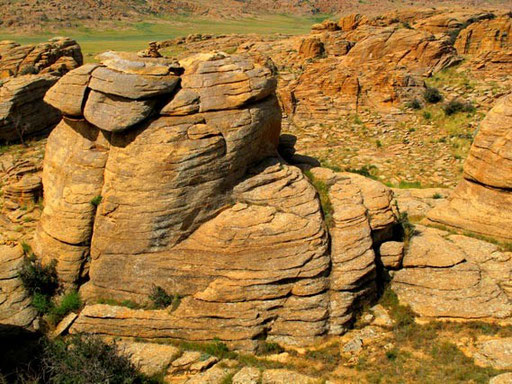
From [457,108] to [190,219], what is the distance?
24.2 meters

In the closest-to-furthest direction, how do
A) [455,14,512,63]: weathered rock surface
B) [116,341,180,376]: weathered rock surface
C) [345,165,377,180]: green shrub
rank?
[116,341,180,376]: weathered rock surface
[345,165,377,180]: green shrub
[455,14,512,63]: weathered rock surface

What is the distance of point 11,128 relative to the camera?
26625 millimetres

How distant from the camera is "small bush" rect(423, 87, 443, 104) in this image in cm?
3066

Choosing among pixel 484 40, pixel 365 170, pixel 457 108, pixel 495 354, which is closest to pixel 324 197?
pixel 495 354

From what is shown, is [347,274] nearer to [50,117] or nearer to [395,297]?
[395,297]

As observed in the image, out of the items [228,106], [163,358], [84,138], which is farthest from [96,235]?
[228,106]

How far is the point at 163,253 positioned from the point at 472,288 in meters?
10.2

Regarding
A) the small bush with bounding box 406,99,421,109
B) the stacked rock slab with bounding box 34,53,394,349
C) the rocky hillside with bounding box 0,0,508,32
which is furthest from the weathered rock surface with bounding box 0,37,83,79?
the rocky hillside with bounding box 0,0,508,32

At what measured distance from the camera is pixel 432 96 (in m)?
30.6

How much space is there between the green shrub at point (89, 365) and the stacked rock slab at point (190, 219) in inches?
55.2

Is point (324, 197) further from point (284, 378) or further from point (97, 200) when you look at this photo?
point (97, 200)

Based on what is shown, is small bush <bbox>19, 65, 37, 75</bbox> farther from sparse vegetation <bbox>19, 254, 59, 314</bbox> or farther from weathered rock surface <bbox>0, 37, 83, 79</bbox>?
sparse vegetation <bbox>19, 254, 59, 314</bbox>

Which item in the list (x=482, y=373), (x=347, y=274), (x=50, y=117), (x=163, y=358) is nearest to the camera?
(x=482, y=373)

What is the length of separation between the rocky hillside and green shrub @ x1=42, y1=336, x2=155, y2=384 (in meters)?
101
